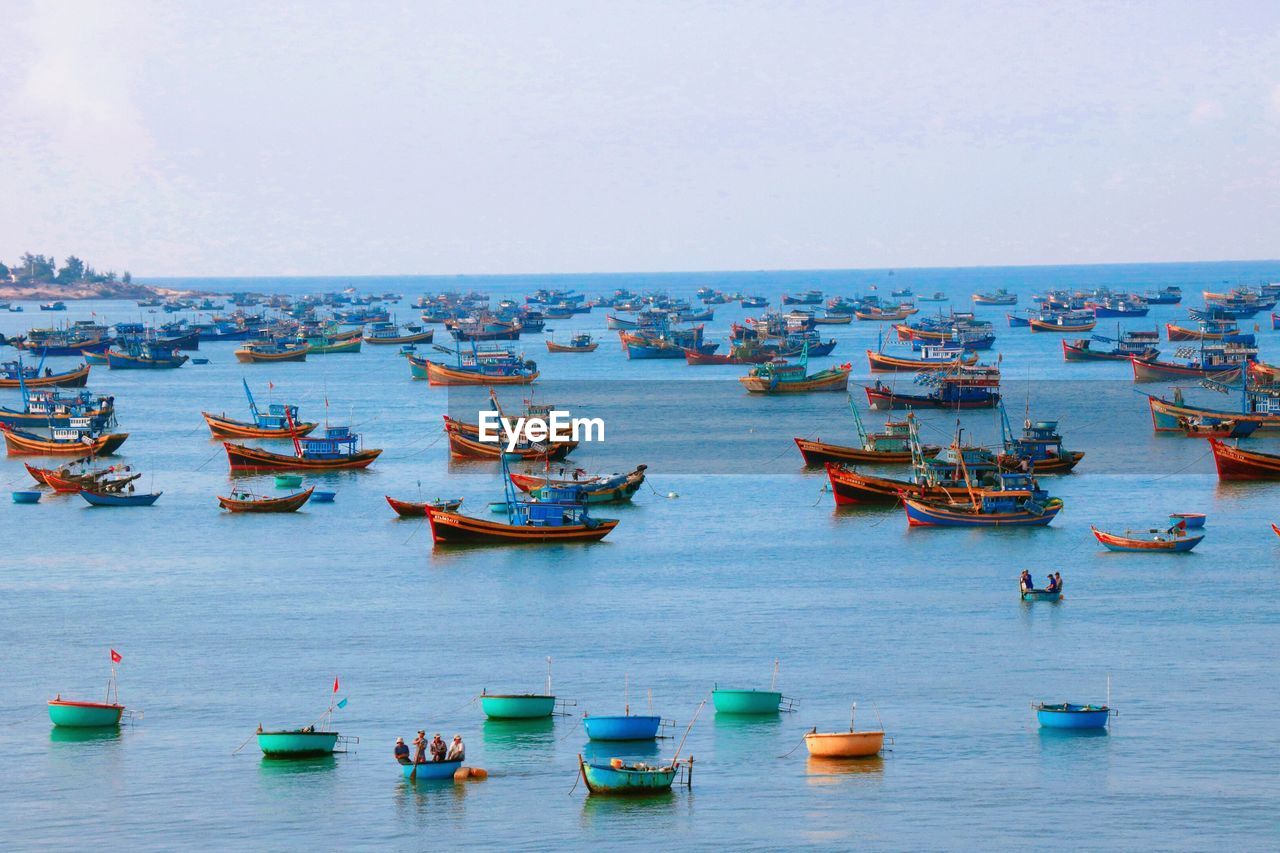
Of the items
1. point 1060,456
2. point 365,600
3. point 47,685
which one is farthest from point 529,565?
point 1060,456

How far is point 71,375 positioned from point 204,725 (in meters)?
121

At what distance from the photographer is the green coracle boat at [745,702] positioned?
52719mm

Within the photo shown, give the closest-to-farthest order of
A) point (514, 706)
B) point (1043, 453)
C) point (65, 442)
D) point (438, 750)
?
point (438, 750)
point (514, 706)
point (1043, 453)
point (65, 442)

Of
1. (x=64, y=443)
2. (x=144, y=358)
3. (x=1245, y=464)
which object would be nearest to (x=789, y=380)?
(x=1245, y=464)

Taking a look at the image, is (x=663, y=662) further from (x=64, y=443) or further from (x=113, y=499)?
(x=64, y=443)

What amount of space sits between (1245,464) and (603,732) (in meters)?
59.7

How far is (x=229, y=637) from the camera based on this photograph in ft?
209

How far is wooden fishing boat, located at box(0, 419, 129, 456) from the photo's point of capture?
116 m

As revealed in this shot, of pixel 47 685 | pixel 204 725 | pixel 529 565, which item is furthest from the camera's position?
pixel 529 565

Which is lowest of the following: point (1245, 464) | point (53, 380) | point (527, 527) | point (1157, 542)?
point (53, 380)

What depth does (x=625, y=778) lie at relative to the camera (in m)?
45.7

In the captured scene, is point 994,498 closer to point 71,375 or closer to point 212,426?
point 212,426

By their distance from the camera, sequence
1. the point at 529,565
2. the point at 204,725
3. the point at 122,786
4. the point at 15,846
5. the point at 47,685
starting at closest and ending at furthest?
the point at 15,846, the point at 122,786, the point at 204,725, the point at 47,685, the point at 529,565

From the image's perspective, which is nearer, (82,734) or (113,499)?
(82,734)
